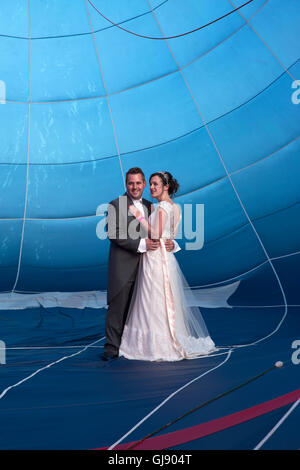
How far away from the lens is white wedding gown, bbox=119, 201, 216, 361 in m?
3.70

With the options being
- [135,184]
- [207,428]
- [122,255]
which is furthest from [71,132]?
[207,428]

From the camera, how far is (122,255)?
399 cm

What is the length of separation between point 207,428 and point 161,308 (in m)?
1.55

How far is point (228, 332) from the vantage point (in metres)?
4.72

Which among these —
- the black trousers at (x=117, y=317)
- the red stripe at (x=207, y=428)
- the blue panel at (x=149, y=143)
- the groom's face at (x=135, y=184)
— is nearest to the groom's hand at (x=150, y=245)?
the black trousers at (x=117, y=317)

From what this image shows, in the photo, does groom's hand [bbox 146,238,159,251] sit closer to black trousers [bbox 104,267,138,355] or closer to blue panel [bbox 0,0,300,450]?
black trousers [bbox 104,267,138,355]

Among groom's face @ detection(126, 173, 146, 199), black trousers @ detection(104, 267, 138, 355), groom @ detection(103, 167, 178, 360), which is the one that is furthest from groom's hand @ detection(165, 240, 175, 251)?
groom's face @ detection(126, 173, 146, 199)

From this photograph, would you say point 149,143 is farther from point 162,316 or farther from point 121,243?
point 162,316

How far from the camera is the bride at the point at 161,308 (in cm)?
370

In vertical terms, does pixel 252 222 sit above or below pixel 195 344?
above

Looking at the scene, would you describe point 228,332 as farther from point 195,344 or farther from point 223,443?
point 223,443

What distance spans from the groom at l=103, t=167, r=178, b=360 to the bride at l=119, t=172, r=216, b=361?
6cm

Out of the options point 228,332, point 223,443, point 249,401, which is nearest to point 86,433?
point 223,443

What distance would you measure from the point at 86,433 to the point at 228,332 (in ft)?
8.54
